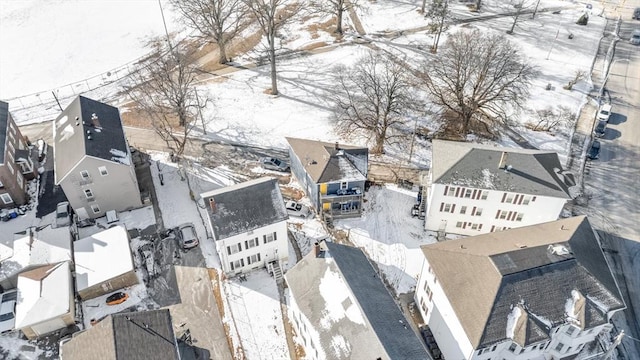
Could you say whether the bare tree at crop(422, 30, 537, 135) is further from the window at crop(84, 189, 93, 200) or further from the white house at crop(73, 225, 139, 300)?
the window at crop(84, 189, 93, 200)

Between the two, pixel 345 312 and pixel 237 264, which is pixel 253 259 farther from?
pixel 345 312

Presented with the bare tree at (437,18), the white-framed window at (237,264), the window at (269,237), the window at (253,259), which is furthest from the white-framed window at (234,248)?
the bare tree at (437,18)

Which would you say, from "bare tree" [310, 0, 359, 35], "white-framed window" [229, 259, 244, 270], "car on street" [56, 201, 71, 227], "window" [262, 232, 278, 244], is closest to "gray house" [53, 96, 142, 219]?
"car on street" [56, 201, 71, 227]

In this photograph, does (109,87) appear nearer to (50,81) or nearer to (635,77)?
(50,81)

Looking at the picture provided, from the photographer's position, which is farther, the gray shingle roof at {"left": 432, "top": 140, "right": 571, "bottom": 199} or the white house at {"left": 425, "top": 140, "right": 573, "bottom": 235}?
the white house at {"left": 425, "top": 140, "right": 573, "bottom": 235}

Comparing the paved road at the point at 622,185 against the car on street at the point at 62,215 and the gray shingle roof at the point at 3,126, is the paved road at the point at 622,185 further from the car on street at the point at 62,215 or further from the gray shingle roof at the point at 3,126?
the gray shingle roof at the point at 3,126
